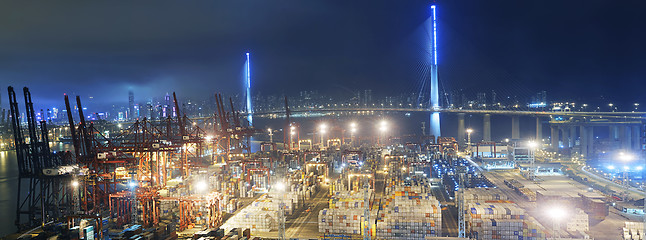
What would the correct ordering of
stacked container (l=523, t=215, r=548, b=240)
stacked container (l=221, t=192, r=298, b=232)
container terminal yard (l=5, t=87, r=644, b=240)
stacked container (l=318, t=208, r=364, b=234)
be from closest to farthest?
stacked container (l=523, t=215, r=548, b=240), container terminal yard (l=5, t=87, r=644, b=240), stacked container (l=318, t=208, r=364, b=234), stacked container (l=221, t=192, r=298, b=232)

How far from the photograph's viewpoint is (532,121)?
61375 mm

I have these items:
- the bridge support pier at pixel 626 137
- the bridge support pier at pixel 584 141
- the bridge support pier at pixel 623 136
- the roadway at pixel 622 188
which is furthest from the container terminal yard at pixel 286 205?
the bridge support pier at pixel 623 136

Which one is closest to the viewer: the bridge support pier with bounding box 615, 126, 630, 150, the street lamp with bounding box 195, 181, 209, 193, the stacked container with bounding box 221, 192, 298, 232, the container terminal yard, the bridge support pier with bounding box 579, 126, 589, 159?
the container terminal yard

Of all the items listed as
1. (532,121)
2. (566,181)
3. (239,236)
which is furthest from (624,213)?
(532,121)

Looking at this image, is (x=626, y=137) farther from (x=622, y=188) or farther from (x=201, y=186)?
(x=201, y=186)

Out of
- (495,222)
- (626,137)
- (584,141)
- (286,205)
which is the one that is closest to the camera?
(495,222)

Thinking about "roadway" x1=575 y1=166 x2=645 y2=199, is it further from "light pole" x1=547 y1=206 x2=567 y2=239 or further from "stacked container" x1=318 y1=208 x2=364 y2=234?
"stacked container" x1=318 y1=208 x2=364 y2=234

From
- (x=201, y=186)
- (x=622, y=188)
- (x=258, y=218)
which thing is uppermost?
(x=201, y=186)

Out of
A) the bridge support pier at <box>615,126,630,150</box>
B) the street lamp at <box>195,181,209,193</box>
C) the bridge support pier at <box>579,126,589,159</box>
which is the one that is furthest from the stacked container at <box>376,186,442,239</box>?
the bridge support pier at <box>615,126,630,150</box>

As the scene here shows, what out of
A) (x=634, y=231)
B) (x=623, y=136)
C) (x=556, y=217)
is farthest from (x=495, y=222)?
(x=623, y=136)

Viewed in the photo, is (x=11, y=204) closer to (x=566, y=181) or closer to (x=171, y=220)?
(x=171, y=220)

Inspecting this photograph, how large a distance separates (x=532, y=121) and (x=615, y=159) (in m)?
35.6

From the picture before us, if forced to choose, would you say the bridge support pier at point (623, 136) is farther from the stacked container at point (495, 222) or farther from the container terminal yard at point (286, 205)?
the stacked container at point (495, 222)

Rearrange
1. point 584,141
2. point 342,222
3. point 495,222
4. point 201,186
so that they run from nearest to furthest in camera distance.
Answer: point 495,222
point 342,222
point 201,186
point 584,141
